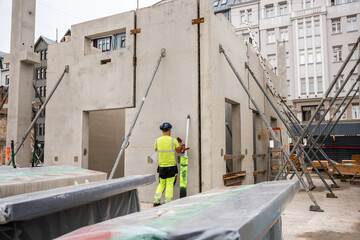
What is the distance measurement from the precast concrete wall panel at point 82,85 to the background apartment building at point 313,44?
23934 millimetres

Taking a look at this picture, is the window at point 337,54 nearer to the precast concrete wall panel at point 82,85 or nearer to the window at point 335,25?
the window at point 335,25

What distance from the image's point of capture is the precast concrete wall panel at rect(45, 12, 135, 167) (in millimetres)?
8828

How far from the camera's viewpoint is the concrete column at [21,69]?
376 inches

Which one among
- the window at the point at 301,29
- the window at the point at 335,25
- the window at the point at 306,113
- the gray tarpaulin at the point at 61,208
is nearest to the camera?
the gray tarpaulin at the point at 61,208

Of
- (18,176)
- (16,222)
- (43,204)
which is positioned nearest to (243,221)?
(43,204)

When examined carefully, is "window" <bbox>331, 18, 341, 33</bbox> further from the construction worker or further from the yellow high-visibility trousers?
the yellow high-visibility trousers

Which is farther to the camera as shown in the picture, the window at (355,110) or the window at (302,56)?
the window at (302,56)

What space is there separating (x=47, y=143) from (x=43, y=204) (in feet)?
26.8

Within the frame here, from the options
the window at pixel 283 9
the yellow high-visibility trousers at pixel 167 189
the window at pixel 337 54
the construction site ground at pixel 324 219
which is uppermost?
the window at pixel 283 9

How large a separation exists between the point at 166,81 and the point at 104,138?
4575 mm

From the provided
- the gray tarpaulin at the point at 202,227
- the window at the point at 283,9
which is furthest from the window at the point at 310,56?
the gray tarpaulin at the point at 202,227

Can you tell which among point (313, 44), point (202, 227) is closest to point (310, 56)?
point (313, 44)

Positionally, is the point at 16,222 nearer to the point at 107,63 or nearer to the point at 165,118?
the point at 165,118

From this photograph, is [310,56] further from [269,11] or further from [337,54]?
[269,11]
